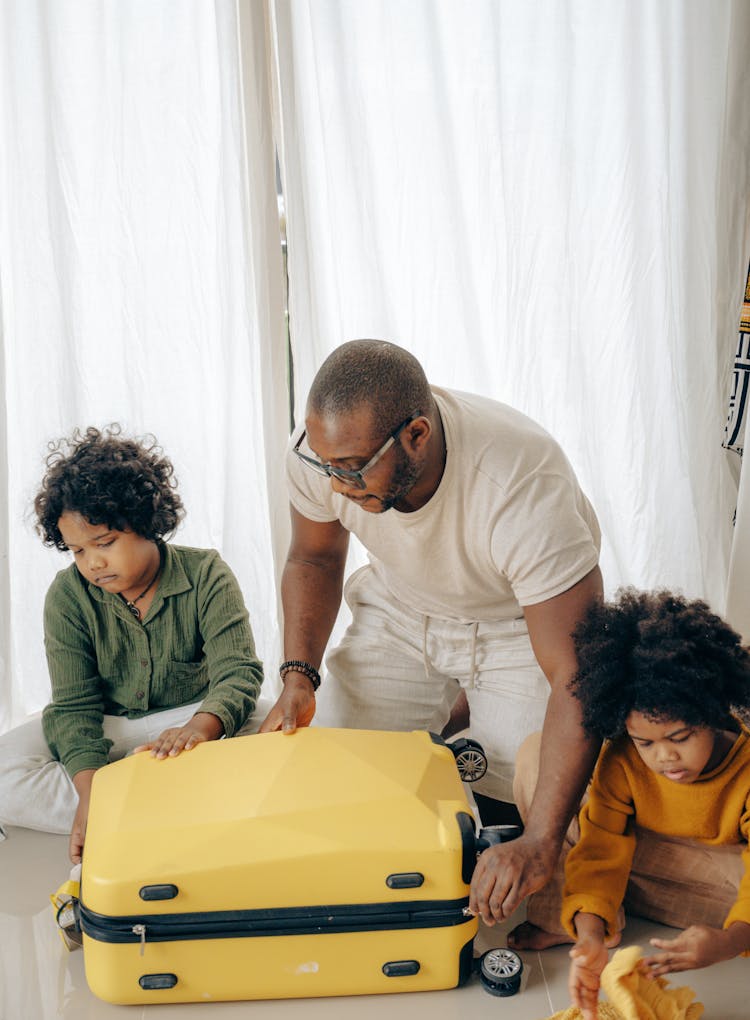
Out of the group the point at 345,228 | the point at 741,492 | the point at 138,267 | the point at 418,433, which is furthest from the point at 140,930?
the point at 741,492

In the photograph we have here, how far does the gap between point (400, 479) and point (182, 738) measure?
54 centimetres

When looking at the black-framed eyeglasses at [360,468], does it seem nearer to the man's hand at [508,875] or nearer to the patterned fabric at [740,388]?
the man's hand at [508,875]

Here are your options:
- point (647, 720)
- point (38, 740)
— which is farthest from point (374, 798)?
point (38, 740)

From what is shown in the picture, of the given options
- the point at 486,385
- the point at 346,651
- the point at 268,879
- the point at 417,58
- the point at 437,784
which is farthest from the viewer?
the point at 486,385

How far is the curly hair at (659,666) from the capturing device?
1.44 metres

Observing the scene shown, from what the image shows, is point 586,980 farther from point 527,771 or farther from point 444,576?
point 444,576

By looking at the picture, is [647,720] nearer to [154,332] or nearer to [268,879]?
[268,879]

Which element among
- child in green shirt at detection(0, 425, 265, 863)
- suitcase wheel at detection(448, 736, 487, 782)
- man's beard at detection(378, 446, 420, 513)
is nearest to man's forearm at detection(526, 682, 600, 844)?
suitcase wheel at detection(448, 736, 487, 782)

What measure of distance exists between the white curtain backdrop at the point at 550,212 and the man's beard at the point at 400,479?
963 millimetres

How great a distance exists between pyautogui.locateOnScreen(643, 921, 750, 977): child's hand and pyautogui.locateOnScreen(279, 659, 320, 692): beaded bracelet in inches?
30.7

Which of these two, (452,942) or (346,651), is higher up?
(346,651)

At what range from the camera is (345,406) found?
1.55 meters

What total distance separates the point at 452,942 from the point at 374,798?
0.76 feet

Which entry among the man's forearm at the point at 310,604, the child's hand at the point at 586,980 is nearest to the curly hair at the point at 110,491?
the man's forearm at the point at 310,604
